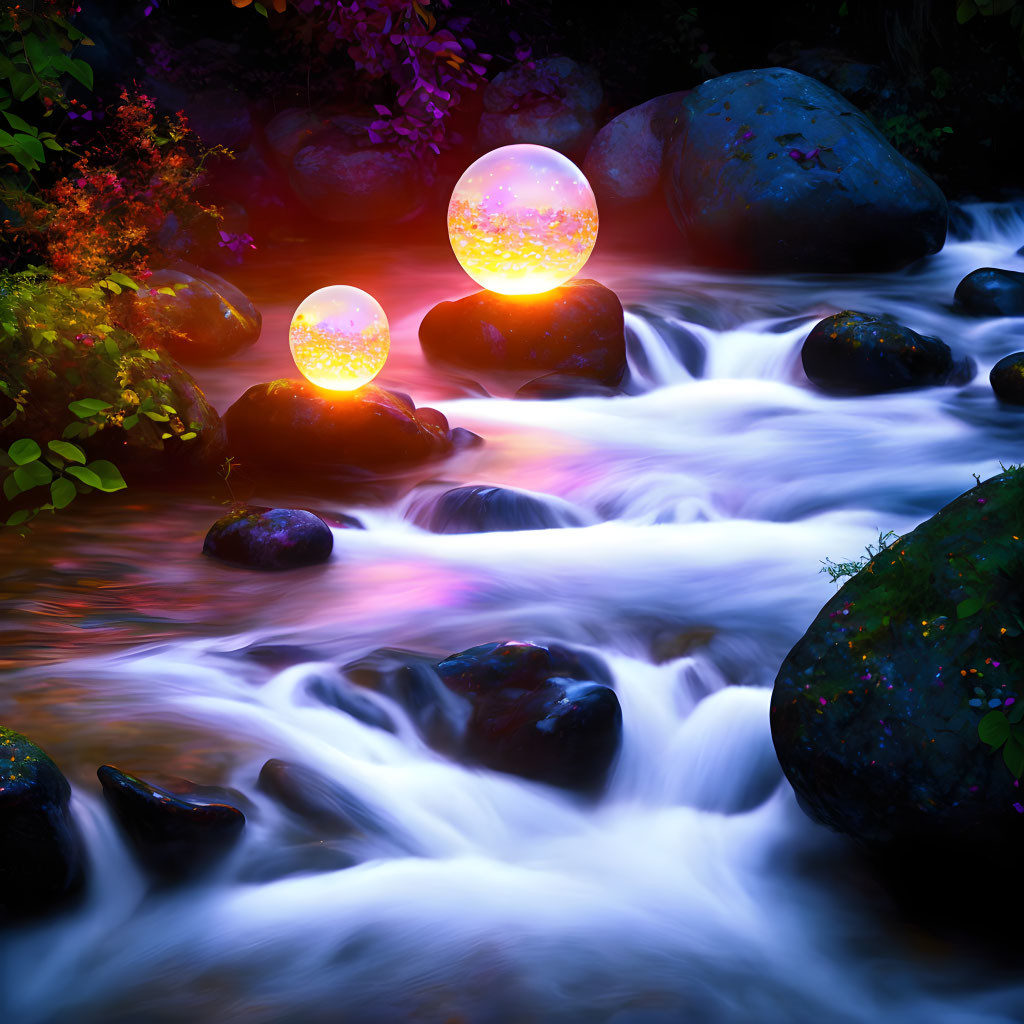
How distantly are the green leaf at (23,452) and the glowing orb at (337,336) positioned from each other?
7.17 feet

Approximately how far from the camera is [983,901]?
283 cm

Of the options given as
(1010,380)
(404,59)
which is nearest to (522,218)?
(1010,380)

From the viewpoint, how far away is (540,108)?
438 inches

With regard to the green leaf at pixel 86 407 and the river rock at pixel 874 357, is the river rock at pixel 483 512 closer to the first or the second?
the green leaf at pixel 86 407

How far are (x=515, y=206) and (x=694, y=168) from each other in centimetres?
342

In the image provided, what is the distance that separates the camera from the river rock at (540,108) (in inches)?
437

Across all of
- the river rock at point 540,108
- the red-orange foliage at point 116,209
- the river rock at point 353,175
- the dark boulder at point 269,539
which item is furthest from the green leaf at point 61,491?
the river rock at point 540,108

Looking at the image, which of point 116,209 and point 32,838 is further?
point 116,209

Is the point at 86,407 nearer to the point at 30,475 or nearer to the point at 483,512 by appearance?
the point at 30,475

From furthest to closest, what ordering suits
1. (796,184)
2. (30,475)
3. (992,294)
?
(796,184) → (992,294) → (30,475)

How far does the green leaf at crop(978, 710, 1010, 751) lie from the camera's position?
2.55 m

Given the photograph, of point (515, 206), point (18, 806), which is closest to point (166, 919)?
point (18, 806)

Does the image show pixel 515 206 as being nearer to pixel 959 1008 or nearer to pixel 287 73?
pixel 959 1008

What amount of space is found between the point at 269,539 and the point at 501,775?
67.8 inches
